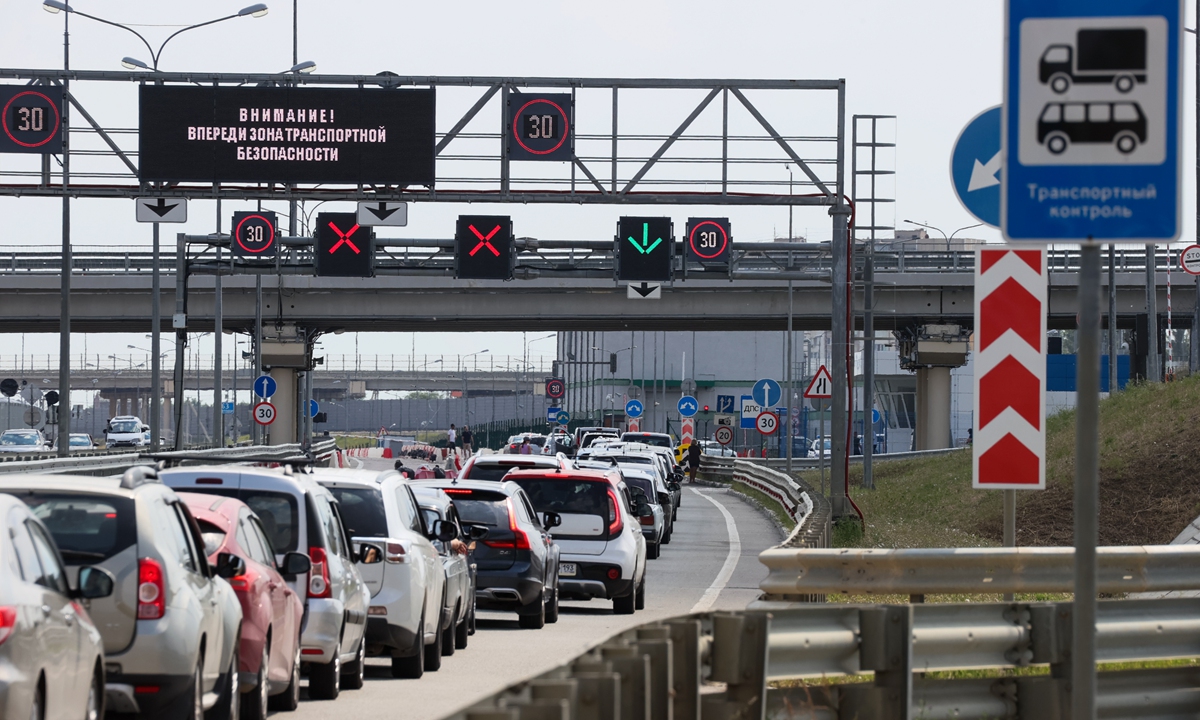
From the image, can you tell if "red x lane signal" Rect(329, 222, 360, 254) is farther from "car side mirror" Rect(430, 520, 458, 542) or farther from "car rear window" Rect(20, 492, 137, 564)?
"car rear window" Rect(20, 492, 137, 564)

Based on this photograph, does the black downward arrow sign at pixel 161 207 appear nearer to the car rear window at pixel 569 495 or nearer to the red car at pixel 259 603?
the car rear window at pixel 569 495

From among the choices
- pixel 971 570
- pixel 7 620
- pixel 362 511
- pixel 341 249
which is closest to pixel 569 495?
pixel 362 511

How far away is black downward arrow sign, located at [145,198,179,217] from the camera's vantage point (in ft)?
94.9

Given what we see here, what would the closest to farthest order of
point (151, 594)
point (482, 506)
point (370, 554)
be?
point (151, 594) → point (370, 554) → point (482, 506)

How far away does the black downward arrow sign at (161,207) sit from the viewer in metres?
28.9

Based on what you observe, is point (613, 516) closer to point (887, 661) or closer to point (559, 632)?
point (559, 632)

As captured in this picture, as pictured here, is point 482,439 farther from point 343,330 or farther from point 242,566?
point 242,566

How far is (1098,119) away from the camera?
5680 millimetres

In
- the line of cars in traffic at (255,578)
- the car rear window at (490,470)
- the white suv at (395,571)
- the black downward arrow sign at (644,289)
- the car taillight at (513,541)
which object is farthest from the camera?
the black downward arrow sign at (644,289)

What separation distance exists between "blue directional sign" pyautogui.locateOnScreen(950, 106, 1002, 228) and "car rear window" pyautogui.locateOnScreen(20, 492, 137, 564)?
4.37 metres

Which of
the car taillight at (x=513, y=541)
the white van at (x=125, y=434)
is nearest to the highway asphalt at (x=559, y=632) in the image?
the car taillight at (x=513, y=541)

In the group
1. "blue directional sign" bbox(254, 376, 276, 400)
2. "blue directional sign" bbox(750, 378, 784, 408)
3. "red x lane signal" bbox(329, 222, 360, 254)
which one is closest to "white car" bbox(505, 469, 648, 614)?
"red x lane signal" bbox(329, 222, 360, 254)

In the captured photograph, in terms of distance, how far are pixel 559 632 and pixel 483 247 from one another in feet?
68.1

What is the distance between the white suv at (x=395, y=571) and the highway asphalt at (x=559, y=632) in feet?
0.77
